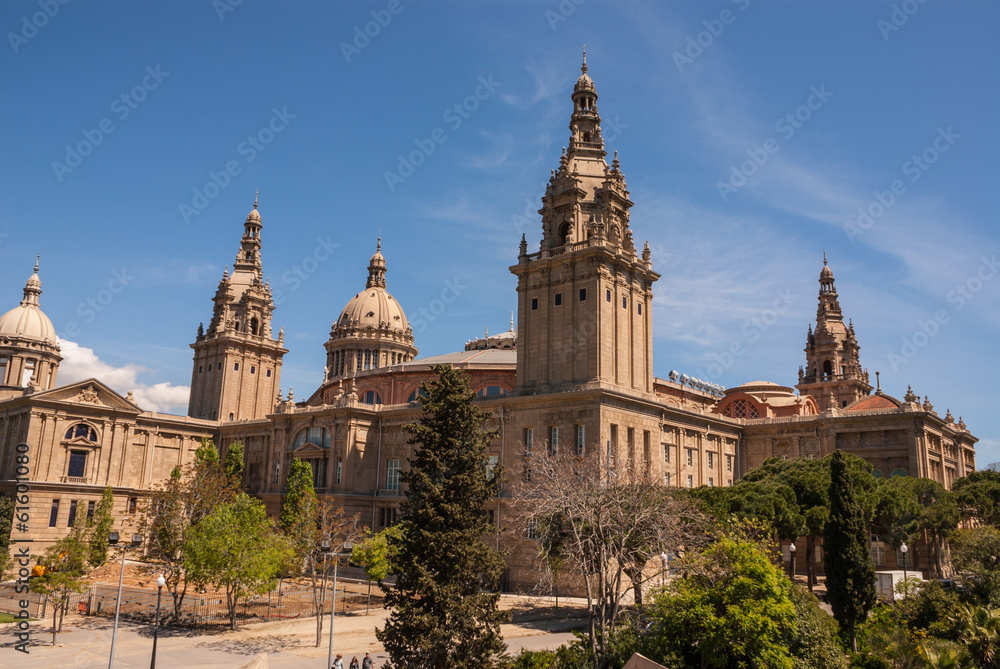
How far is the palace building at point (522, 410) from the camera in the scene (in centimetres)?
5600

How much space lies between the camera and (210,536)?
4247 cm

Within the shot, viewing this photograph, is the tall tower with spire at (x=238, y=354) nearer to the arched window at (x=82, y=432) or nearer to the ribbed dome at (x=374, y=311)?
the ribbed dome at (x=374, y=311)

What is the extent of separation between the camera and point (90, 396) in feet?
254

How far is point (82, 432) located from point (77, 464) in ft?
10.8

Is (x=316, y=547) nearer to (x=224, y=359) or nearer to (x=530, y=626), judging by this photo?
(x=530, y=626)

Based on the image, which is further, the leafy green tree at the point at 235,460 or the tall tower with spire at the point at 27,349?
the tall tower with spire at the point at 27,349

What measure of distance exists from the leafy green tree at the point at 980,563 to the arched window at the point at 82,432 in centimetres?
7639

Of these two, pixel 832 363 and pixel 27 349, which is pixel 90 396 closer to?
pixel 27 349

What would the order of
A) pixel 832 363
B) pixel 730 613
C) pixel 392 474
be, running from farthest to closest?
1. pixel 832 363
2. pixel 392 474
3. pixel 730 613

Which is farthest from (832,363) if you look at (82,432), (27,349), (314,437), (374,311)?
(27,349)

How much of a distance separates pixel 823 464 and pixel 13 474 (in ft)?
241

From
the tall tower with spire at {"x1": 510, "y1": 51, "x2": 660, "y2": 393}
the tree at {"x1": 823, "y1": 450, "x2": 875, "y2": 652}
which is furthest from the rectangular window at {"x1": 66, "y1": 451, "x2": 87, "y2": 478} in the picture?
the tree at {"x1": 823, "y1": 450, "x2": 875, "y2": 652}

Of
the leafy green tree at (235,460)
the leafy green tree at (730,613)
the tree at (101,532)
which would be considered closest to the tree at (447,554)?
the leafy green tree at (730,613)

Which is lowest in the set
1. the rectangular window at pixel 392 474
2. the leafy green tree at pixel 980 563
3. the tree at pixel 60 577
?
the tree at pixel 60 577
